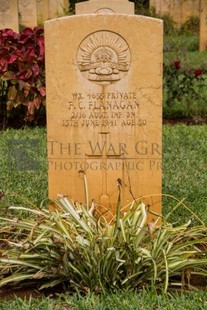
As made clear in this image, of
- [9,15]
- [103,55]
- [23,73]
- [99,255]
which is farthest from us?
[9,15]

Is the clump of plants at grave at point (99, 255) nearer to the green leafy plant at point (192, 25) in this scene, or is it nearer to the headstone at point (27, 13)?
the headstone at point (27, 13)

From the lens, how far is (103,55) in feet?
14.6

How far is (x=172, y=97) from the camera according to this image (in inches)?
378

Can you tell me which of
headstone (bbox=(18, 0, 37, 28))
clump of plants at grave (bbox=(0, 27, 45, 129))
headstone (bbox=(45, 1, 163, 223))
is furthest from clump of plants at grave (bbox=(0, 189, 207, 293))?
headstone (bbox=(18, 0, 37, 28))

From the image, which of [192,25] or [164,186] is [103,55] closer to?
[164,186]

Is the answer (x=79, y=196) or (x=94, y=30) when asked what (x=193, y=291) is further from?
(x=94, y=30)

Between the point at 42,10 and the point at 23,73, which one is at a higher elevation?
the point at 42,10

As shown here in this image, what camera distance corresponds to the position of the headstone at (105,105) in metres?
4.45

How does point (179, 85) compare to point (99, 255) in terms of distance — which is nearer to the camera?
point (99, 255)

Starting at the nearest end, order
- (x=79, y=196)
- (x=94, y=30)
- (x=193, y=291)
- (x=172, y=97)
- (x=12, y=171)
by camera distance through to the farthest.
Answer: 1. (x=193, y=291)
2. (x=94, y=30)
3. (x=79, y=196)
4. (x=12, y=171)
5. (x=172, y=97)

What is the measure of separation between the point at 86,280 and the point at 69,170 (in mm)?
1060

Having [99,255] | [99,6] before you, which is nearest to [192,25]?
[99,6]

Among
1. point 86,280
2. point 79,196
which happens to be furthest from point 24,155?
point 86,280

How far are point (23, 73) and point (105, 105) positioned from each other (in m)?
4.03
